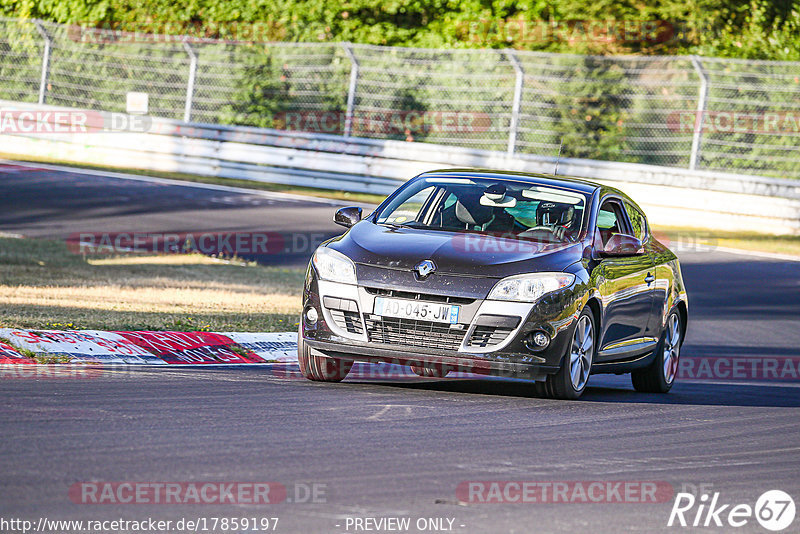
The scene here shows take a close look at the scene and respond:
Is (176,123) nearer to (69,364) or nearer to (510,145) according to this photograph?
(510,145)

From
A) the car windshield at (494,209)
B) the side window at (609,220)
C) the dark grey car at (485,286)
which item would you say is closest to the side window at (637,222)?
the side window at (609,220)

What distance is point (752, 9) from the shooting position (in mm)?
36469

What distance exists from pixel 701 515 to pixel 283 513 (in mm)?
1924

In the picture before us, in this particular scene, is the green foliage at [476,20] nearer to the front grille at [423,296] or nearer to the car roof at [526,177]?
the car roof at [526,177]

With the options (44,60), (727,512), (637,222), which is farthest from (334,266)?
(44,60)

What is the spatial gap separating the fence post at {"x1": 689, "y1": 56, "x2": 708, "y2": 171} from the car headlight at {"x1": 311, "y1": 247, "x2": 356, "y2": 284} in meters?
17.7

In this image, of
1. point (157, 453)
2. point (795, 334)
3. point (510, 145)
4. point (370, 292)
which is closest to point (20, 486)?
point (157, 453)

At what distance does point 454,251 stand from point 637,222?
279 cm

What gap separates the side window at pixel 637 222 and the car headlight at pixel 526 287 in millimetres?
2345

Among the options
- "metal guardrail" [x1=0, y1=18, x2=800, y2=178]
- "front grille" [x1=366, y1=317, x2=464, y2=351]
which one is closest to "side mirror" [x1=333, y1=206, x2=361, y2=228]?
"front grille" [x1=366, y1=317, x2=464, y2=351]

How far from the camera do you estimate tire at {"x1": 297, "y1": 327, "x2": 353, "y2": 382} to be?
9367 mm

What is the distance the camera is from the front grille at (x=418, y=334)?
8.80 meters

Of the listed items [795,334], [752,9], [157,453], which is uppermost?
[752,9]

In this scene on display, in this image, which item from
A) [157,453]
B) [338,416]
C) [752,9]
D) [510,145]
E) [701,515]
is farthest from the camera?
[752,9]
